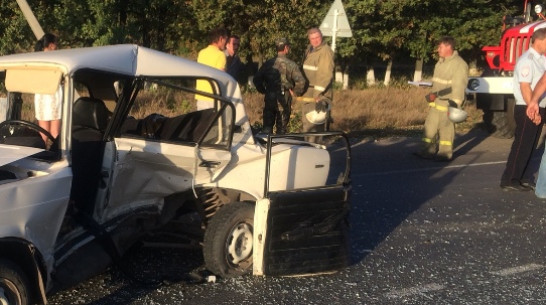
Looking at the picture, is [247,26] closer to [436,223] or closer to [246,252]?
[436,223]

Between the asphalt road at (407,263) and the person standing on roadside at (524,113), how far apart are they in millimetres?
224

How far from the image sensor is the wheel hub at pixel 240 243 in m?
6.22

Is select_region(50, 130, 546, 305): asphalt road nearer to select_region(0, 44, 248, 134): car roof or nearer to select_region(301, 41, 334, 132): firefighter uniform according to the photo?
select_region(0, 44, 248, 134): car roof

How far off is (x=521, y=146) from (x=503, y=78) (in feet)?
14.5

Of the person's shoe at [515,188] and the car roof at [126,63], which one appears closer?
the car roof at [126,63]

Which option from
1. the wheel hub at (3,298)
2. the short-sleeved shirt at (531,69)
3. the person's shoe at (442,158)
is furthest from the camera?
the person's shoe at (442,158)

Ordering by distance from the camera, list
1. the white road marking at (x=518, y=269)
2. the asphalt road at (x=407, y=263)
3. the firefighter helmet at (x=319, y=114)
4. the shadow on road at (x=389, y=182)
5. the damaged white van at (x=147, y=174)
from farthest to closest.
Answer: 1. the firefighter helmet at (x=319, y=114)
2. the shadow on road at (x=389, y=182)
3. the white road marking at (x=518, y=269)
4. the asphalt road at (x=407, y=263)
5. the damaged white van at (x=147, y=174)

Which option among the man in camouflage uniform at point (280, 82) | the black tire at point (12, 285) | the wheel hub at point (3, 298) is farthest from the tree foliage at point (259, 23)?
the wheel hub at point (3, 298)

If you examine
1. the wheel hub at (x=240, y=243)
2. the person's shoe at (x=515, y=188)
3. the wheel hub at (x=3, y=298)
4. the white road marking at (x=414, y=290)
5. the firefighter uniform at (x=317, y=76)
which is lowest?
the person's shoe at (x=515, y=188)

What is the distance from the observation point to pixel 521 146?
1026 centimetres

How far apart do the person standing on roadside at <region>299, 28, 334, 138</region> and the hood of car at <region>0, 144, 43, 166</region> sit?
687 cm

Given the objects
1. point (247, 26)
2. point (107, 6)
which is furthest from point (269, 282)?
point (247, 26)

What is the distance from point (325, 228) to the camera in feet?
20.7

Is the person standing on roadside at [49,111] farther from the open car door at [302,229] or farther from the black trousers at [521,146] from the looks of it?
the black trousers at [521,146]
